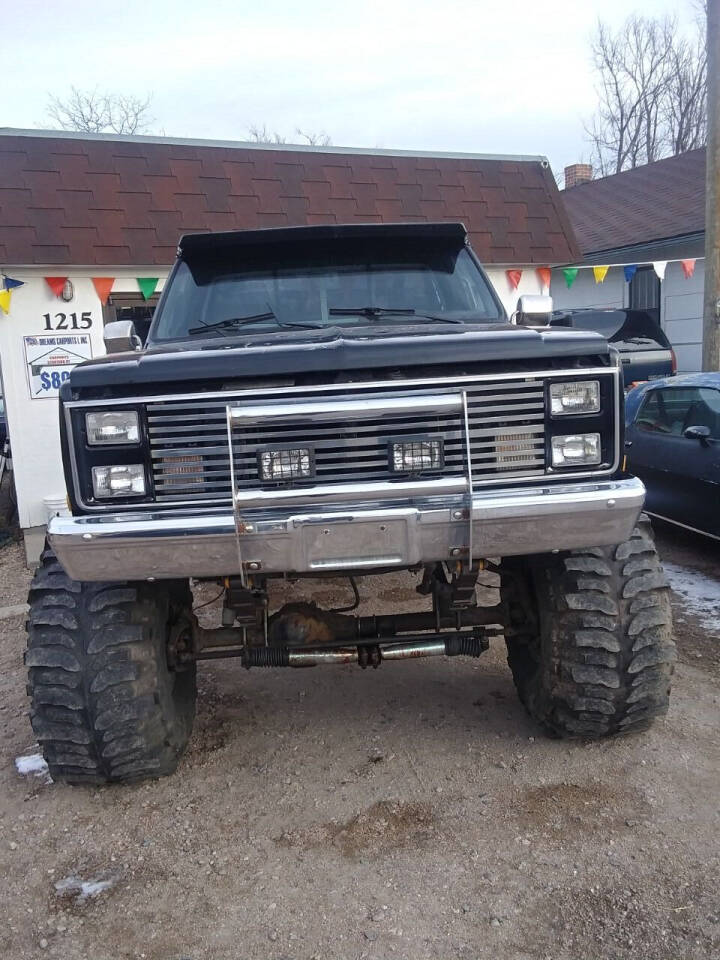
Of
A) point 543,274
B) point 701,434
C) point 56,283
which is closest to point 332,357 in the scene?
point 701,434

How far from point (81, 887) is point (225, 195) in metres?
6.92

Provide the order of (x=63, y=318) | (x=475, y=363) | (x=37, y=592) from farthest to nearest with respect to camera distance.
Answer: (x=63, y=318) → (x=37, y=592) → (x=475, y=363)

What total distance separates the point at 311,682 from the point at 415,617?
49.4 inches

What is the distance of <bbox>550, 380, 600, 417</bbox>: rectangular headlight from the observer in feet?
9.82

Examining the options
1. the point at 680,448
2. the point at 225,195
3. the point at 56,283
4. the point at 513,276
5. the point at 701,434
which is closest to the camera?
the point at 701,434

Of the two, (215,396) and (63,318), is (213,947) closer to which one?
(215,396)

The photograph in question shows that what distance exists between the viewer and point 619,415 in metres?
3.02

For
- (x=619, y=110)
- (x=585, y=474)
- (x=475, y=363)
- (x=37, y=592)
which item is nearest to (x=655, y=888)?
(x=585, y=474)

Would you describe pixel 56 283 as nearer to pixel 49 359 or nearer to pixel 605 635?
pixel 49 359

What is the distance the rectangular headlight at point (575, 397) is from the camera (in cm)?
299

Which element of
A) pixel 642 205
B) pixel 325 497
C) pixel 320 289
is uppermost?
pixel 642 205

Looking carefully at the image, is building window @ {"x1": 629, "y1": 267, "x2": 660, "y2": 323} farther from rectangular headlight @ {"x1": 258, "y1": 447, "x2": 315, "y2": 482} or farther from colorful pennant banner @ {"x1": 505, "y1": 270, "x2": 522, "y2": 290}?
rectangular headlight @ {"x1": 258, "y1": 447, "x2": 315, "y2": 482}

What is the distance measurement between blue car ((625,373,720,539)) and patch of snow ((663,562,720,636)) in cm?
33

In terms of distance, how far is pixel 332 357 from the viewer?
285 centimetres
